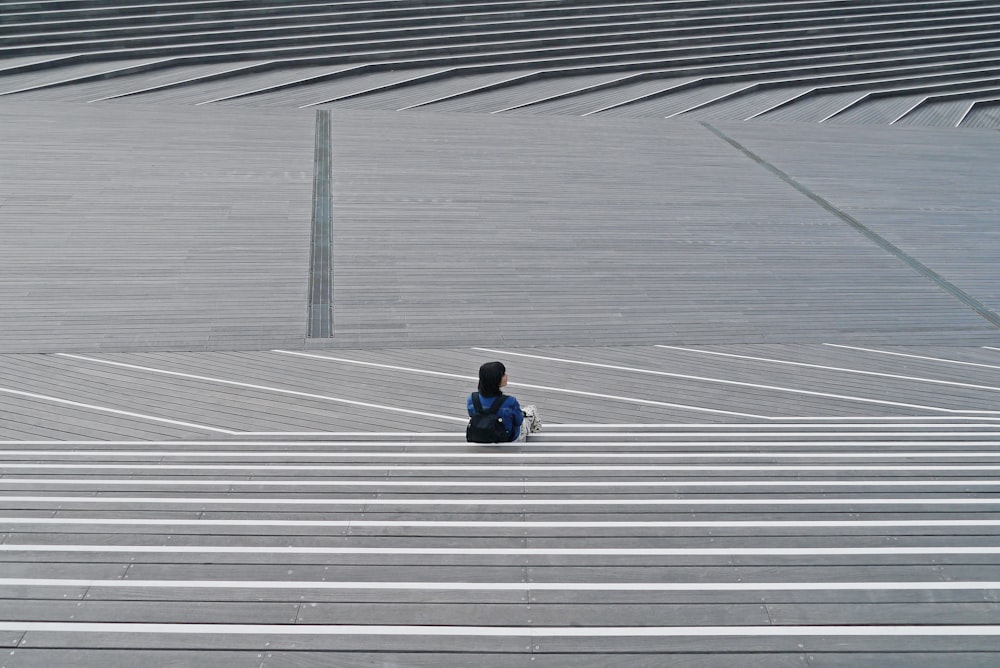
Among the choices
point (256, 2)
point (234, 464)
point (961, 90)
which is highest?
point (256, 2)

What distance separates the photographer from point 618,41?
50.6 feet

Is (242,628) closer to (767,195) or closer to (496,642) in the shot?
(496,642)

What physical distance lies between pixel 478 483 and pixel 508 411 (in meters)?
0.49

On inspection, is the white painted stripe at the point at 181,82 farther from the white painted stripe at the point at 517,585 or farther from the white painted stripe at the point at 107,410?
the white painted stripe at the point at 517,585

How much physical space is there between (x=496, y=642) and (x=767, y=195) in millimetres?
8192

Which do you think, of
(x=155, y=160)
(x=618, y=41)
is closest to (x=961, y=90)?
(x=618, y=41)

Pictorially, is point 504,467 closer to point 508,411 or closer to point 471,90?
point 508,411

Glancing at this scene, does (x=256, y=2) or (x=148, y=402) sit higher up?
(x=256, y=2)

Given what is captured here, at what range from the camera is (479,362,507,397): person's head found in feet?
13.4

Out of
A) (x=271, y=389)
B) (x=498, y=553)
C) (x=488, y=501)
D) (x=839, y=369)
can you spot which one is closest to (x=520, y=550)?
(x=498, y=553)

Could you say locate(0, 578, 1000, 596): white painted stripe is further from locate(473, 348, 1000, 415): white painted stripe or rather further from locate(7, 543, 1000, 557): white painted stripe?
locate(473, 348, 1000, 415): white painted stripe

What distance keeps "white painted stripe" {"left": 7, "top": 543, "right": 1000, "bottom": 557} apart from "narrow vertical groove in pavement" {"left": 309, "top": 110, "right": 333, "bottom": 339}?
10.0 ft

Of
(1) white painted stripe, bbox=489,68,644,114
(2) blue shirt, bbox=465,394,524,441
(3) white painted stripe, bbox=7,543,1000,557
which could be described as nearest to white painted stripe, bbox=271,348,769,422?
(2) blue shirt, bbox=465,394,524,441


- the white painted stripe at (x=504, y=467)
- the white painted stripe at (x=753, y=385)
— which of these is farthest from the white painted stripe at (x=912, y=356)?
the white painted stripe at (x=504, y=467)
